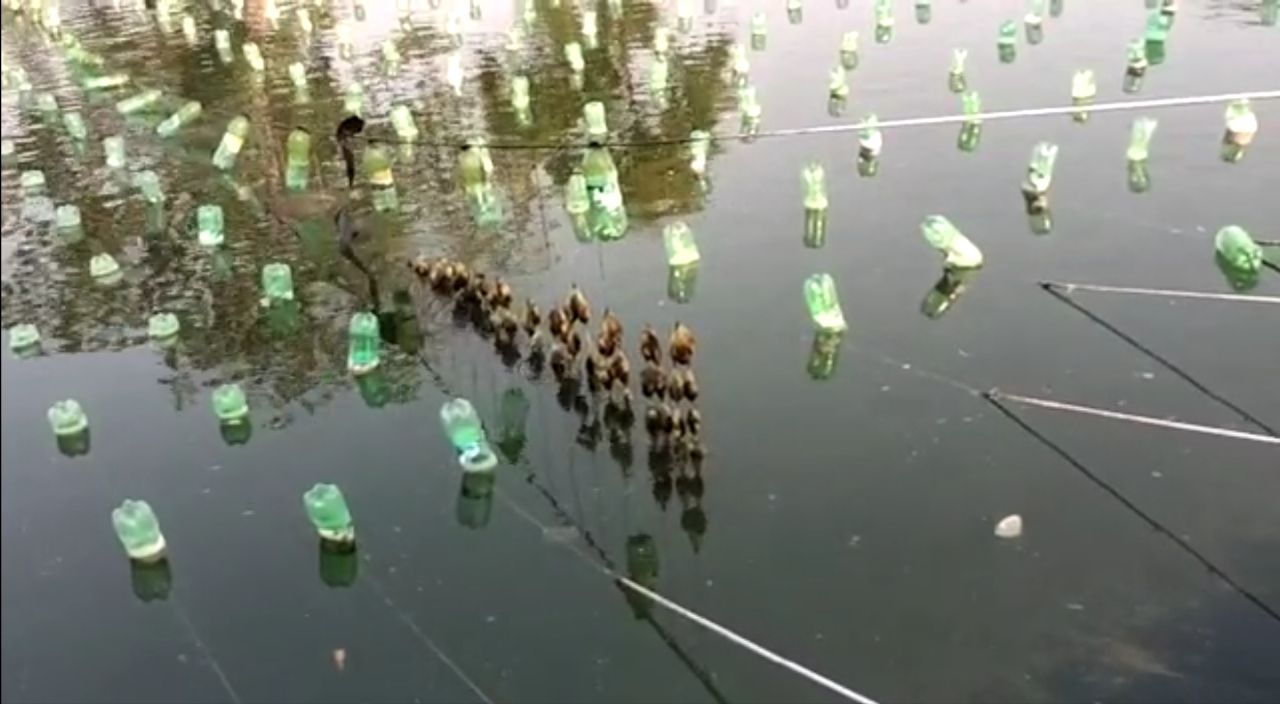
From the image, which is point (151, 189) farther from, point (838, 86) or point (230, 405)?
point (838, 86)

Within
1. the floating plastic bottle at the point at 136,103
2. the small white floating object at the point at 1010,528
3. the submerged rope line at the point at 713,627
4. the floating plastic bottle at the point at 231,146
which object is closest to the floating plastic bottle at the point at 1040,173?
the small white floating object at the point at 1010,528

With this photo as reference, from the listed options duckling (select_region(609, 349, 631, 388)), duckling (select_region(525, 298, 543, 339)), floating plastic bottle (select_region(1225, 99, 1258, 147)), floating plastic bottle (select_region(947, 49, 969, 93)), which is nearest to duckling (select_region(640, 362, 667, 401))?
duckling (select_region(609, 349, 631, 388))

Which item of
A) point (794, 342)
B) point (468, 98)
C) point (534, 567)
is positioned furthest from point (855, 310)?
point (468, 98)

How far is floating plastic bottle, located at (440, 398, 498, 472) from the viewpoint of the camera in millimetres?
6195

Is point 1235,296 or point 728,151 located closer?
point 1235,296

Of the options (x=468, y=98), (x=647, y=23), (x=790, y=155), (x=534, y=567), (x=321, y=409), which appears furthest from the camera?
(x=647, y=23)

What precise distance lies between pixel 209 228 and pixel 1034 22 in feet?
27.6

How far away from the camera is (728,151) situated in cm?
1057

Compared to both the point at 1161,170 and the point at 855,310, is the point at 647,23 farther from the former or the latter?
the point at 855,310

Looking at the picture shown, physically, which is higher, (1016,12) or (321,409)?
(1016,12)

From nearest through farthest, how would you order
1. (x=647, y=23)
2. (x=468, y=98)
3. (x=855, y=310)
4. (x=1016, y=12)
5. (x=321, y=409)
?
1. (x=321, y=409)
2. (x=855, y=310)
3. (x=468, y=98)
4. (x=1016, y=12)
5. (x=647, y=23)

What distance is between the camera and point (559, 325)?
6.79m

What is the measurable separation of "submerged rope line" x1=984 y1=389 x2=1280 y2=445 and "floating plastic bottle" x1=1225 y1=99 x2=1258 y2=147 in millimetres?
4273

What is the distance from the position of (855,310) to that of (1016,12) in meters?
8.21
